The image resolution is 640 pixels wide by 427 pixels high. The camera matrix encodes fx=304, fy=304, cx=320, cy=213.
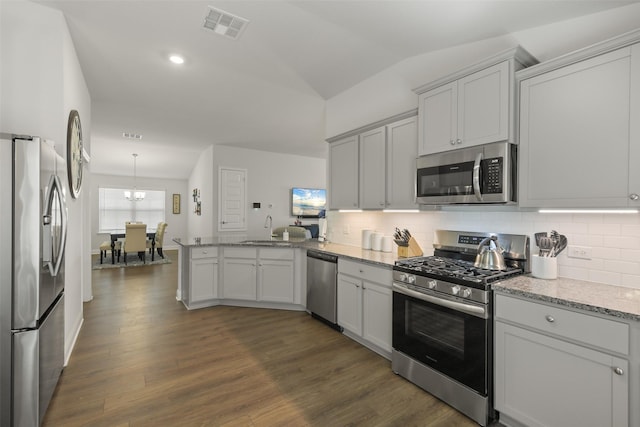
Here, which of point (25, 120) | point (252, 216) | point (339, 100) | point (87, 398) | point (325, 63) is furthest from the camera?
point (252, 216)

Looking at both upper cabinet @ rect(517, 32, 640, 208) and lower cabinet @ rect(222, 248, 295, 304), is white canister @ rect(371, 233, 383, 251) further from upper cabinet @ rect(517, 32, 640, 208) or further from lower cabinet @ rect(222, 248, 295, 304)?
upper cabinet @ rect(517, 32, 640, 208)

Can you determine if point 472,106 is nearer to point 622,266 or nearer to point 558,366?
point 622,266

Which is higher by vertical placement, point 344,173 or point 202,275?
point 344,173

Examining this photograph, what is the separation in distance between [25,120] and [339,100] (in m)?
3.19

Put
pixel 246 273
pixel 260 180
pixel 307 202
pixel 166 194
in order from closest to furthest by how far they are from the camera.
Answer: pixel 246 273 → pixel 260 180 → pixel 307 202 → pixel 166 194

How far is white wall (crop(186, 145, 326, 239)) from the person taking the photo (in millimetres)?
6762

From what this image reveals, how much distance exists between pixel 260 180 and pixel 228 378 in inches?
208

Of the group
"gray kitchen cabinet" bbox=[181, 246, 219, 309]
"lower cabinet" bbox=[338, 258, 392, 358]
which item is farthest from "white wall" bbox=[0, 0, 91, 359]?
"lower cabinet" bbox=[338, 258, 392, 358]

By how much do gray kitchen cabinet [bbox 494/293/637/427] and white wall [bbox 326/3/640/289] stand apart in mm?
625

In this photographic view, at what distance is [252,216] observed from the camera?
7.12 meters

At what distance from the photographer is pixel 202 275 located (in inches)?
159

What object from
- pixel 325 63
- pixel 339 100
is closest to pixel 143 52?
pixel 325 63

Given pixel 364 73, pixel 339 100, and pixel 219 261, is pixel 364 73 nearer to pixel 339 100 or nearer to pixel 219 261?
pixel 339 100

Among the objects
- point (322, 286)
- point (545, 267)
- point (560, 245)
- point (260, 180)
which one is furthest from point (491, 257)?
point (260, 180)
